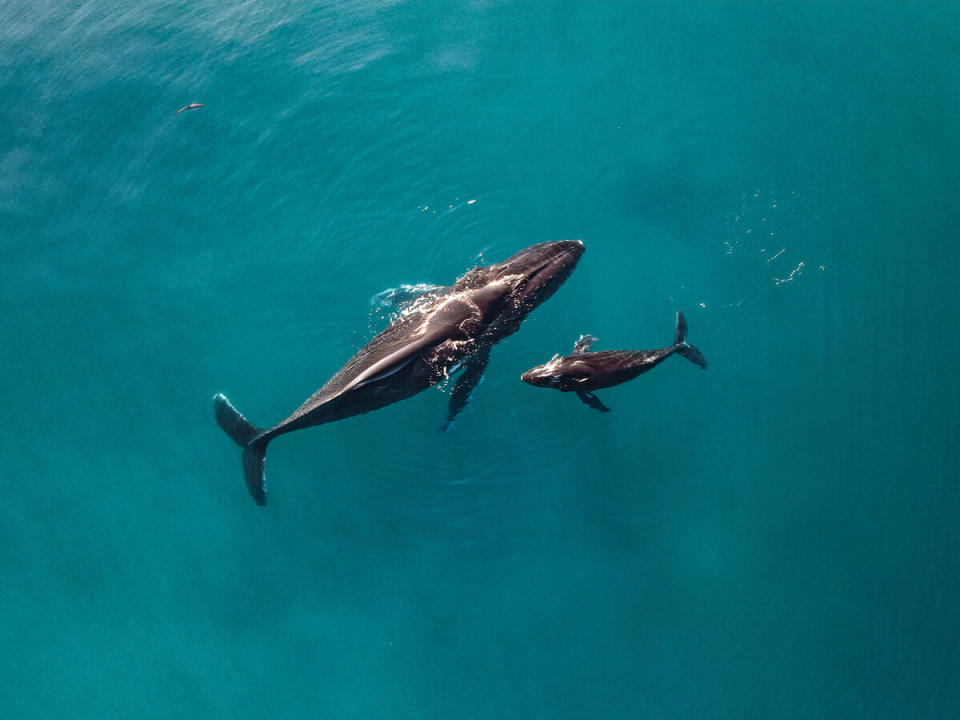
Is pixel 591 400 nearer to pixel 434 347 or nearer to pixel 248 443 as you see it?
pixel 434 347

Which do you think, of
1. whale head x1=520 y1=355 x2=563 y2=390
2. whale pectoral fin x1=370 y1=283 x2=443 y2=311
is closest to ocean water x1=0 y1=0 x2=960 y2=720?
whale pectoral fin x1=370 y1=283 x2=443 y2=311

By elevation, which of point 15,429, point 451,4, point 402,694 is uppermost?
point 451,4

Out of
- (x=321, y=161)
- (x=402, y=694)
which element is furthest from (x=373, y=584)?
(x=321, y=161)

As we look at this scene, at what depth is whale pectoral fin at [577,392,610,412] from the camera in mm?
11445

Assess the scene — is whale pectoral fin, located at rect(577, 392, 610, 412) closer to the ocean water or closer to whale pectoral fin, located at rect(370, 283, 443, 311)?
the ocean water

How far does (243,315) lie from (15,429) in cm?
530

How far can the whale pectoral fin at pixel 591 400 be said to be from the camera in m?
11.4

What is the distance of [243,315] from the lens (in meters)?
13.3

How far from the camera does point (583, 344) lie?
40.1 feet

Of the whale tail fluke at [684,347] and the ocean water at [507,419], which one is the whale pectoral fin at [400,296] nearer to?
the ocean water at [507,419]

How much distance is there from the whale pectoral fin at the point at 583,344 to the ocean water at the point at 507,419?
39 centimetres

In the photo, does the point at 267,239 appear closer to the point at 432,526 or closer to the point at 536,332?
the point at 536,332

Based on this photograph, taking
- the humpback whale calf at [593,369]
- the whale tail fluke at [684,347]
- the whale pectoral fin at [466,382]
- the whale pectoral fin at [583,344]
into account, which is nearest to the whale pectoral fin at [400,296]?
the whale pectoral fin at [466,382]

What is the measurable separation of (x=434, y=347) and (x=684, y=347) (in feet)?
14.5
